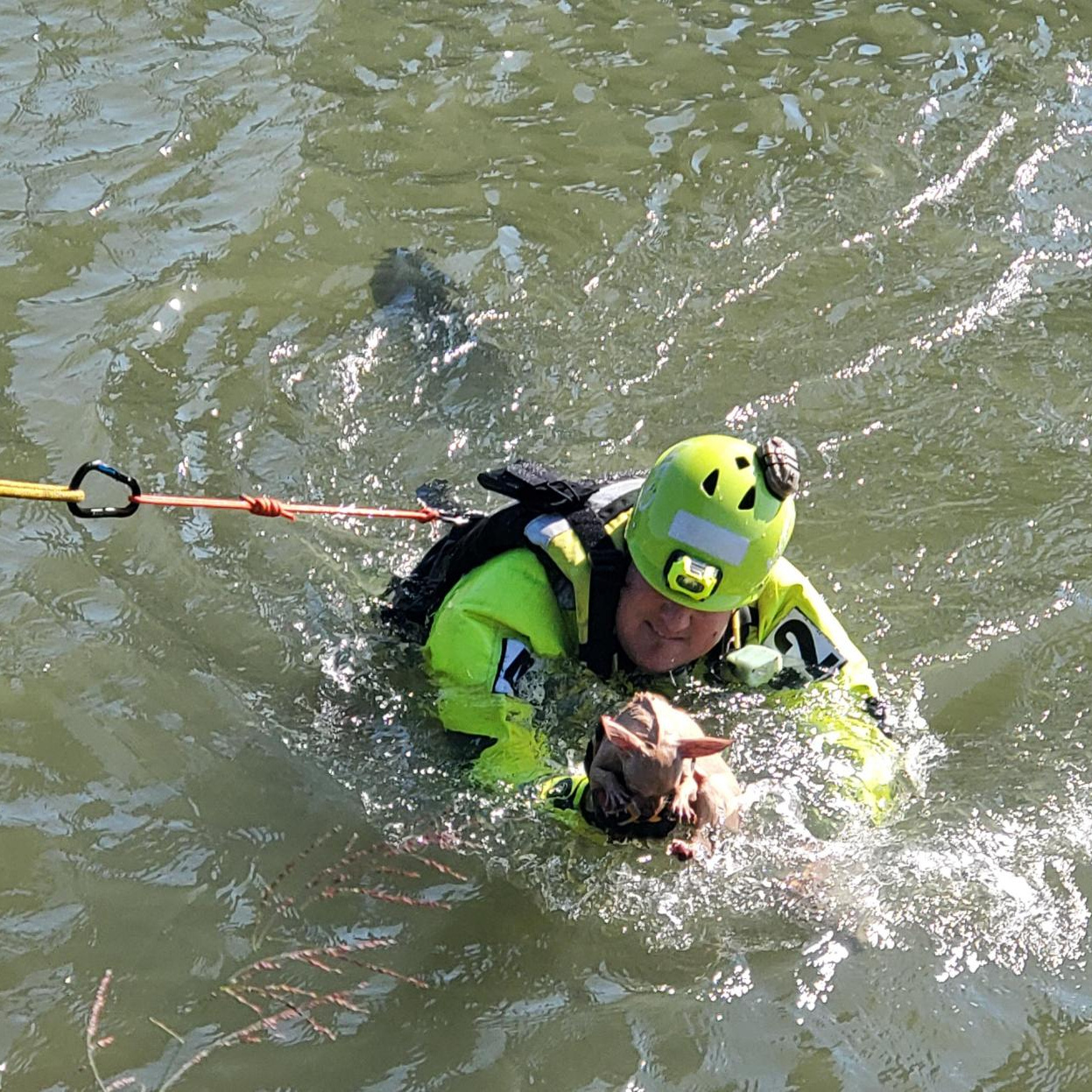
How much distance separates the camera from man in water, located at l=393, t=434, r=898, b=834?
4.61 metres

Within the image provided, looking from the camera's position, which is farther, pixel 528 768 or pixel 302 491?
pixel 302 491

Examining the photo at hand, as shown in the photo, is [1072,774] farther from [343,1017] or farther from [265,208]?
[265,208]

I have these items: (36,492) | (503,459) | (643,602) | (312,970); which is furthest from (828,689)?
(36,492)

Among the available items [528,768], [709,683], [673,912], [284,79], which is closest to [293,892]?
[528,768]

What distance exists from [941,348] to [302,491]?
3.36m

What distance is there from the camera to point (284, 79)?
881cm

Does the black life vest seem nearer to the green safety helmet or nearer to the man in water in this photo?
the man in water

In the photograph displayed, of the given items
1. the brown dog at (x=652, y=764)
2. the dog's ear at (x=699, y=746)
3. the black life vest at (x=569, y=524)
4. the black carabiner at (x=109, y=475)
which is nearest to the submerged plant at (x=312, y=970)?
the brown dog at (x=652, y=764)

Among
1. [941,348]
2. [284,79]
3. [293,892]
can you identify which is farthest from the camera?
[284,79]

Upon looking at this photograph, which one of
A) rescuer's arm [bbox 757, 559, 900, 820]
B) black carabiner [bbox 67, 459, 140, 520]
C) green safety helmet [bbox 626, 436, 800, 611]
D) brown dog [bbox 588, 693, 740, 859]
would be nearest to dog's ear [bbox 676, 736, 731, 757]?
brown dog [bbox 588, 693, 740, 859]

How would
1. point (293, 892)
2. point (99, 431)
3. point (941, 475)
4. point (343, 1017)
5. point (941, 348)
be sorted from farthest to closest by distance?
point (941, 348) → point (941, 475) → point (99, 431) → point (293, 892) → point (343, 1017)

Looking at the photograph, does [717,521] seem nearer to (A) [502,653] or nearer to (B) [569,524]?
(B) [569,524]

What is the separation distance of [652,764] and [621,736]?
119 millimetres

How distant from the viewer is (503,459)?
272 inches
